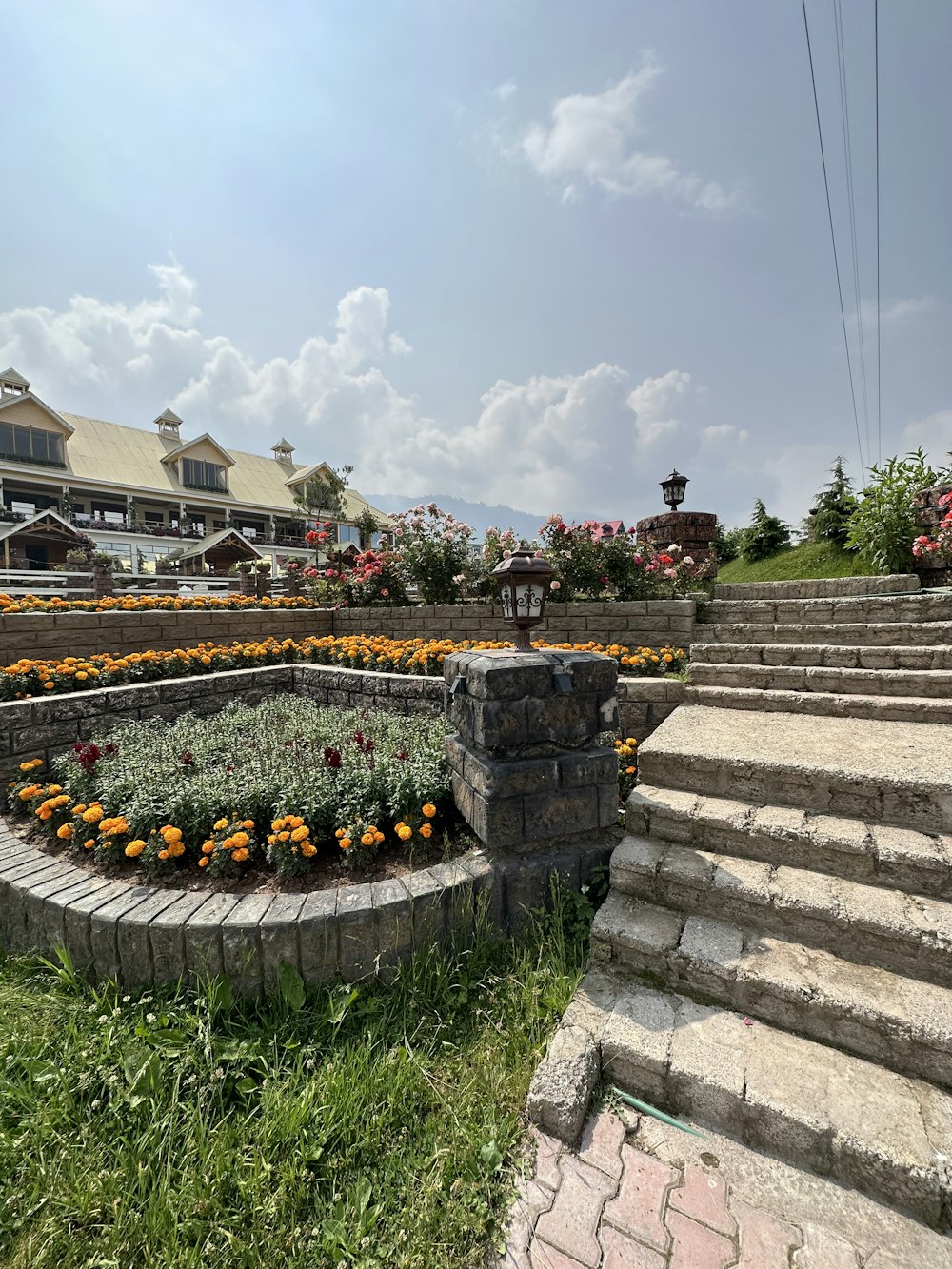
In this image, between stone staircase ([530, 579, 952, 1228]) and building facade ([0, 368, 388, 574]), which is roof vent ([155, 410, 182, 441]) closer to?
building facade ([0, 368, 388, 574])

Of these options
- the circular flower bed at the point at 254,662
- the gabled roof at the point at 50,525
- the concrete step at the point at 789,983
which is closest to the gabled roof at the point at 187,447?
the gabled roof at the point at 50,525

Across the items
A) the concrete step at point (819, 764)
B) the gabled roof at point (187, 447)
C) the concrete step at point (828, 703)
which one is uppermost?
the gabled roof at point (187, 447)

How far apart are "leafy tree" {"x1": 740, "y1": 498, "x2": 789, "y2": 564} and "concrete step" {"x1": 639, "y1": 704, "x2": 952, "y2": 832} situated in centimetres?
977

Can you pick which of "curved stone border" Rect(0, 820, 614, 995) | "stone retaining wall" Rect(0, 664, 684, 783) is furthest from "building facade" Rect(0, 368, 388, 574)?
"curved stone border" Rect(0, 820, 614, 995)

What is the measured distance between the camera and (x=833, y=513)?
9.57 meters

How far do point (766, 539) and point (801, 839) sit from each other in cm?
1145

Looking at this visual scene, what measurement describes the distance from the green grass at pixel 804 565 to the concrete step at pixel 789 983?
22.0 ft

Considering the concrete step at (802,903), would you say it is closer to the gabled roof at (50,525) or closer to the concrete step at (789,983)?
the concrete step at (789,983)

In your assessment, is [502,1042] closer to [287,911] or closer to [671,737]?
[287,911]

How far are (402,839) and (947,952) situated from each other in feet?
7.22

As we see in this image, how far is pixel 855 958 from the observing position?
1837mm

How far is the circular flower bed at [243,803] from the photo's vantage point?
7.72ft

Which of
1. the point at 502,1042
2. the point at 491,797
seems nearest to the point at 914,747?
the point at 491,797

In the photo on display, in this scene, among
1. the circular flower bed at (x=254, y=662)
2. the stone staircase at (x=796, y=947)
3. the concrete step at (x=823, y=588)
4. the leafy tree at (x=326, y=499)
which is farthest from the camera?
the leafy tree at (x=326, y=499)
